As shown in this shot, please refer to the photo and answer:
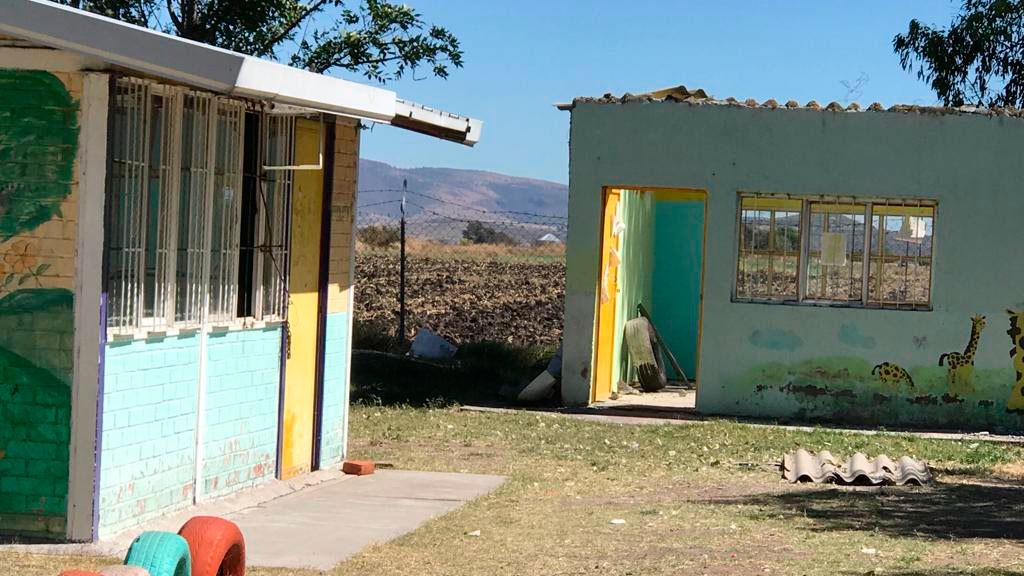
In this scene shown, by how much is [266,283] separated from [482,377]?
8.39m

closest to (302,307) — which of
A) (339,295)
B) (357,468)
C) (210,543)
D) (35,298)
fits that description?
(339,295)

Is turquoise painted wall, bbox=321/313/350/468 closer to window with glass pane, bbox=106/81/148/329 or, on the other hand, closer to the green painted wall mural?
window with glass pane, bbox=106/81/148/329

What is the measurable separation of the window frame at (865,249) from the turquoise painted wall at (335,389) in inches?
257

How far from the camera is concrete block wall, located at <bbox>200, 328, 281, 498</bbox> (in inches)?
379

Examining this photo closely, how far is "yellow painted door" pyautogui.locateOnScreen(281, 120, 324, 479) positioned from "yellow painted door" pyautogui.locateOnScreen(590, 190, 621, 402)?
6602mm

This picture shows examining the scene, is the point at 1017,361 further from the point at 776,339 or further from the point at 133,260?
the point at 133,260

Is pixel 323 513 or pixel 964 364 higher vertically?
pixel 964 364

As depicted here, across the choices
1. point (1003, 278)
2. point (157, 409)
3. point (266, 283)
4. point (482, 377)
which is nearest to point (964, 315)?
point (1003, 278)

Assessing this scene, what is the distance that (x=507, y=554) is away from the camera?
8.35 metres

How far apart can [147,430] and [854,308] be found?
33.5 ft

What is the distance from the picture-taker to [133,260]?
334 inches

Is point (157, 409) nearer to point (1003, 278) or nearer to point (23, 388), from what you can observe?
point (23, 388)

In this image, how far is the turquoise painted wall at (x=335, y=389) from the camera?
37.8 feet

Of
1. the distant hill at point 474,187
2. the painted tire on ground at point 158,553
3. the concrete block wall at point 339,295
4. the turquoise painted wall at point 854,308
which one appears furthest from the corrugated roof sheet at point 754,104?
the distant hill at point 474,187
